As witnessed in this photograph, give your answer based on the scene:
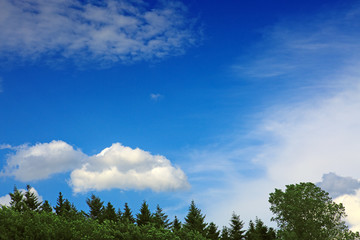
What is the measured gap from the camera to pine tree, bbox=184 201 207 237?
61281mm

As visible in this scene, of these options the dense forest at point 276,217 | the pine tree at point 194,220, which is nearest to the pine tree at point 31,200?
the dense forest at point 276,217

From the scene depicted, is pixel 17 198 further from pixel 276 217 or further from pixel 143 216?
pixel 276 217

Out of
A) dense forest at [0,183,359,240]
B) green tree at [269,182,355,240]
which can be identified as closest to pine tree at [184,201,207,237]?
dense forest at [0,183,359,240]

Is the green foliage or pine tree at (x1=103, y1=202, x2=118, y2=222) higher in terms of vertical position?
pine tree at (x1=103, y1=202, x2=118, y2=222)

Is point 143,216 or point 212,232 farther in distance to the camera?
point 212,232

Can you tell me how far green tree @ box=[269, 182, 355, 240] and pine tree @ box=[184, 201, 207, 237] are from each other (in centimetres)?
1156

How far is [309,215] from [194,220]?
58.8 feet

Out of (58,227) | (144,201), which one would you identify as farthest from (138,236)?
(144,201)

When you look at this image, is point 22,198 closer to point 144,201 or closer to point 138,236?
point 144,201

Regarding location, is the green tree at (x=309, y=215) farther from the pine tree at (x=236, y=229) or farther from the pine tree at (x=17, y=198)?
the pine tree at (x=17, y=198)

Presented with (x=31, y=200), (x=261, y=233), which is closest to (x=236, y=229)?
(x=261, y=233)

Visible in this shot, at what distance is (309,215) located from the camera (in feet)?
194

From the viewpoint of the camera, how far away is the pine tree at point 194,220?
201ft

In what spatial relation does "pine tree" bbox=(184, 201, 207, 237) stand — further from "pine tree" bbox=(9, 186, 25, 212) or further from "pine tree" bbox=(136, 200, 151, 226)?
"pine tree" bbox=(9, 186, 25, 212)
